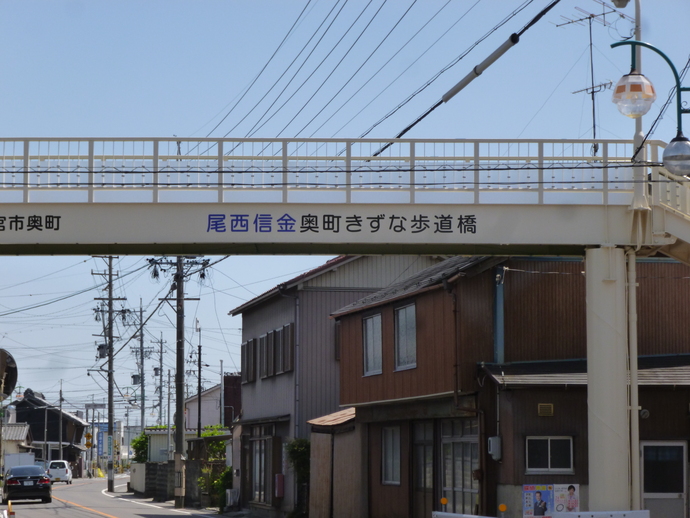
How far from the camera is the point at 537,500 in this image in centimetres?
1789

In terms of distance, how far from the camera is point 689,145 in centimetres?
1285

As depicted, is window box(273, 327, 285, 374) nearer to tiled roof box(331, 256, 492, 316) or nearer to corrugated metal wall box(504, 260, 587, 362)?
tiled roof box(331, 256, 492, 316)

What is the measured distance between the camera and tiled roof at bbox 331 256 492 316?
20.9 m

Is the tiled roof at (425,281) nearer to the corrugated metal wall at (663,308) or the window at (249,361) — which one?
the corrugated metal wall at (663,308)

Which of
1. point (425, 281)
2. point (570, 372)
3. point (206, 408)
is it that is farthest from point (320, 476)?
point (206, 408)

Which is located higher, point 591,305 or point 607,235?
point 607,235

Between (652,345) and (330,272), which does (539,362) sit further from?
(330,272)

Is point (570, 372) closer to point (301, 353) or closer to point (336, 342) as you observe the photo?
point (336, 342)

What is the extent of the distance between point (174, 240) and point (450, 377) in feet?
22.5

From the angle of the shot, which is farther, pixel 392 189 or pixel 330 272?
pixel 330 272

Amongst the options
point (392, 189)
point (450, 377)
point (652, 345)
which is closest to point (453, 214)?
point (392, 189)

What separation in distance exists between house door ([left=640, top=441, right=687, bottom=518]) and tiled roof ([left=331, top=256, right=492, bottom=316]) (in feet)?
16.4

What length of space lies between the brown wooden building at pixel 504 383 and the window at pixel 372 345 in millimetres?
121

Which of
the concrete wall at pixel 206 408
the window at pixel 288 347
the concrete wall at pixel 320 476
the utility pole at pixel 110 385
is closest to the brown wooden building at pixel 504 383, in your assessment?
the concrete wall at pixel 320 476
